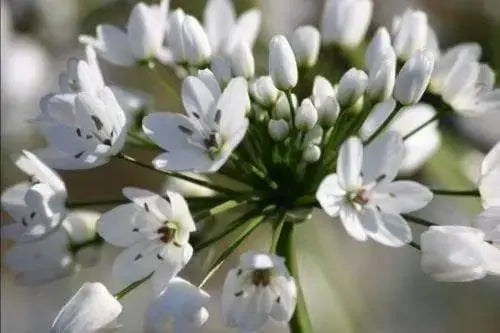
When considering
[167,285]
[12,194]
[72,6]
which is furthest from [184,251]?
[72,6]

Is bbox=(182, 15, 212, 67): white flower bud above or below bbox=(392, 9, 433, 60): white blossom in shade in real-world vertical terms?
below

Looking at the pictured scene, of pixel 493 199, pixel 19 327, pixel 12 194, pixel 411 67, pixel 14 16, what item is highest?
pixel 411 67

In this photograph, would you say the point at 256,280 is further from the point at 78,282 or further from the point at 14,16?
the point at 78,282

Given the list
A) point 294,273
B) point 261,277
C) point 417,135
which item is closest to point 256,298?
point 261,277

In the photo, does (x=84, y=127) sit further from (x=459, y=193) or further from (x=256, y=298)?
(x=459, y=193)

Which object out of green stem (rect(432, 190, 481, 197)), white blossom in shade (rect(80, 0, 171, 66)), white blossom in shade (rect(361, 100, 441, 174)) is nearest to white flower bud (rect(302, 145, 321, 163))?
green stem (rect(432, 190, 481, 197))

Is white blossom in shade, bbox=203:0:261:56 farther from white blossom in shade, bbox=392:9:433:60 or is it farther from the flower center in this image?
the flower center
